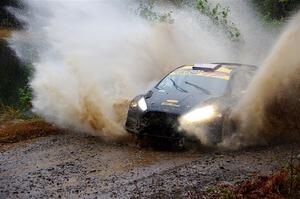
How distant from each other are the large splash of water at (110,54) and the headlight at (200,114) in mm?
1902

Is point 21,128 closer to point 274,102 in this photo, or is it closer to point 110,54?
point 110,54

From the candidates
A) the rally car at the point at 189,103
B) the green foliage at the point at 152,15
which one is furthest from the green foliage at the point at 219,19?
the rally car at the point at 189,103

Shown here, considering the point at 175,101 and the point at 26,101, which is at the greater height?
the point at 26,101

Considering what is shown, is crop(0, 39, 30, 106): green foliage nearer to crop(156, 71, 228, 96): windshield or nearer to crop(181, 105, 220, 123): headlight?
crop(156, 71, 228, 96): windshield

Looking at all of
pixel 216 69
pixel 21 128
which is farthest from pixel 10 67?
pixel 216 69

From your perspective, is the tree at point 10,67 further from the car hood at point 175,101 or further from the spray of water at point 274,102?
the spray of water at point 274,102

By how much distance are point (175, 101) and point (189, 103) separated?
0.96 feet

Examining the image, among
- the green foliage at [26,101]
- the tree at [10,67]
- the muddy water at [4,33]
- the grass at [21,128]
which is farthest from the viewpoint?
the muddy water at [4,33]

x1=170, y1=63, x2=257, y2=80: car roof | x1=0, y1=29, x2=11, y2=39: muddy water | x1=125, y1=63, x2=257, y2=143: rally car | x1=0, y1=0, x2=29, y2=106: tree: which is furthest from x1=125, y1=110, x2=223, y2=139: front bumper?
x1=0, y1=29, x2=11, y2=39: muddy water

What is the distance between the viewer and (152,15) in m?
21.0

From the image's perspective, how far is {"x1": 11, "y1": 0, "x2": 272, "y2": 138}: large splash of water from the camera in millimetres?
11875

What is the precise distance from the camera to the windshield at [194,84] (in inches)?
409

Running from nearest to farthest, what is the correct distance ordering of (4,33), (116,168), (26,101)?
(116,168) → (26,101) → (4,33)

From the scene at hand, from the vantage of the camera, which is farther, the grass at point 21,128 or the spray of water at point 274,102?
the grass at point 21,128
